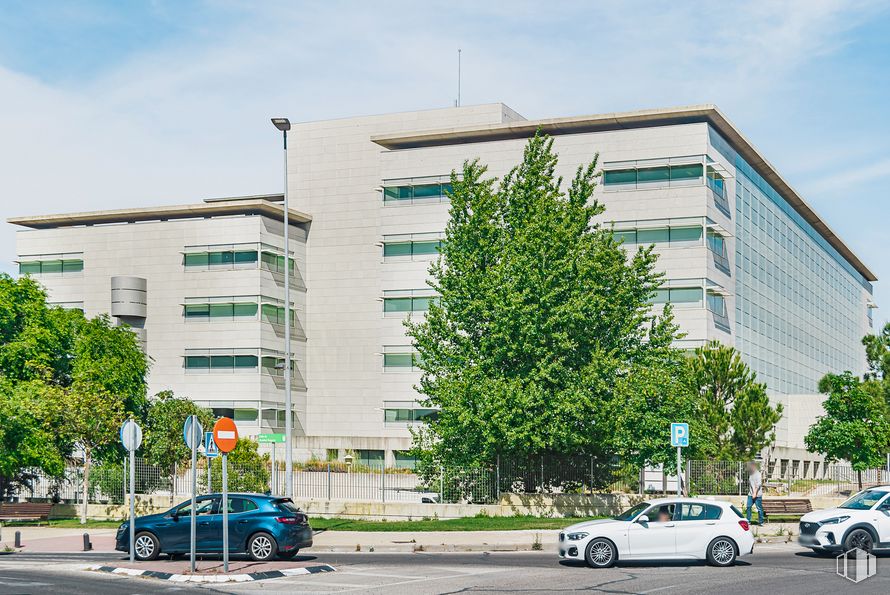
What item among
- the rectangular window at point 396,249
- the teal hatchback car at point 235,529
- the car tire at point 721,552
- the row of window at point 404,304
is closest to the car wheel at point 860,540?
the car tire at point 721,552

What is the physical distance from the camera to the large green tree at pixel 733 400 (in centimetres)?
4506

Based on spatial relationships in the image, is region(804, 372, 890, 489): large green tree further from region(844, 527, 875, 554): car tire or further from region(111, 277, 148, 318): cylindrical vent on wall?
region(111, 277, 148, 318): cylindrical vent on wall

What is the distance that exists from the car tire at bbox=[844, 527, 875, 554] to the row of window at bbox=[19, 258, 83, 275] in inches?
2575

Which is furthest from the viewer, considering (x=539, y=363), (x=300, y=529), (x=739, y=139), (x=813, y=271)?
(x=813, y=271)

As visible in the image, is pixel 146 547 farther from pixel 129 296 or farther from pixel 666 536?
pixel 129 296

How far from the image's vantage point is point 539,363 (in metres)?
36.7

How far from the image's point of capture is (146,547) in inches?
949

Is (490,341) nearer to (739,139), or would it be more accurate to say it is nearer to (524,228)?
(524,228)

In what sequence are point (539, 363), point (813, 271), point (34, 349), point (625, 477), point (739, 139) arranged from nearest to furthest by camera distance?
point (539, 363), point (625, 477), point (34, 349), point (739, 139), point (813, 271)

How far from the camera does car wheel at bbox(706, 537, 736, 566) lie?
883 inches

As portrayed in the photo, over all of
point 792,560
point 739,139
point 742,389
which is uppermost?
point 739,139

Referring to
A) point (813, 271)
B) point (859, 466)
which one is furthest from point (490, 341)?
point (813, 271)

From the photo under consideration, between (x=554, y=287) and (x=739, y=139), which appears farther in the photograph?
(x=739, y=139)

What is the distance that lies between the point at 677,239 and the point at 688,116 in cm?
729
